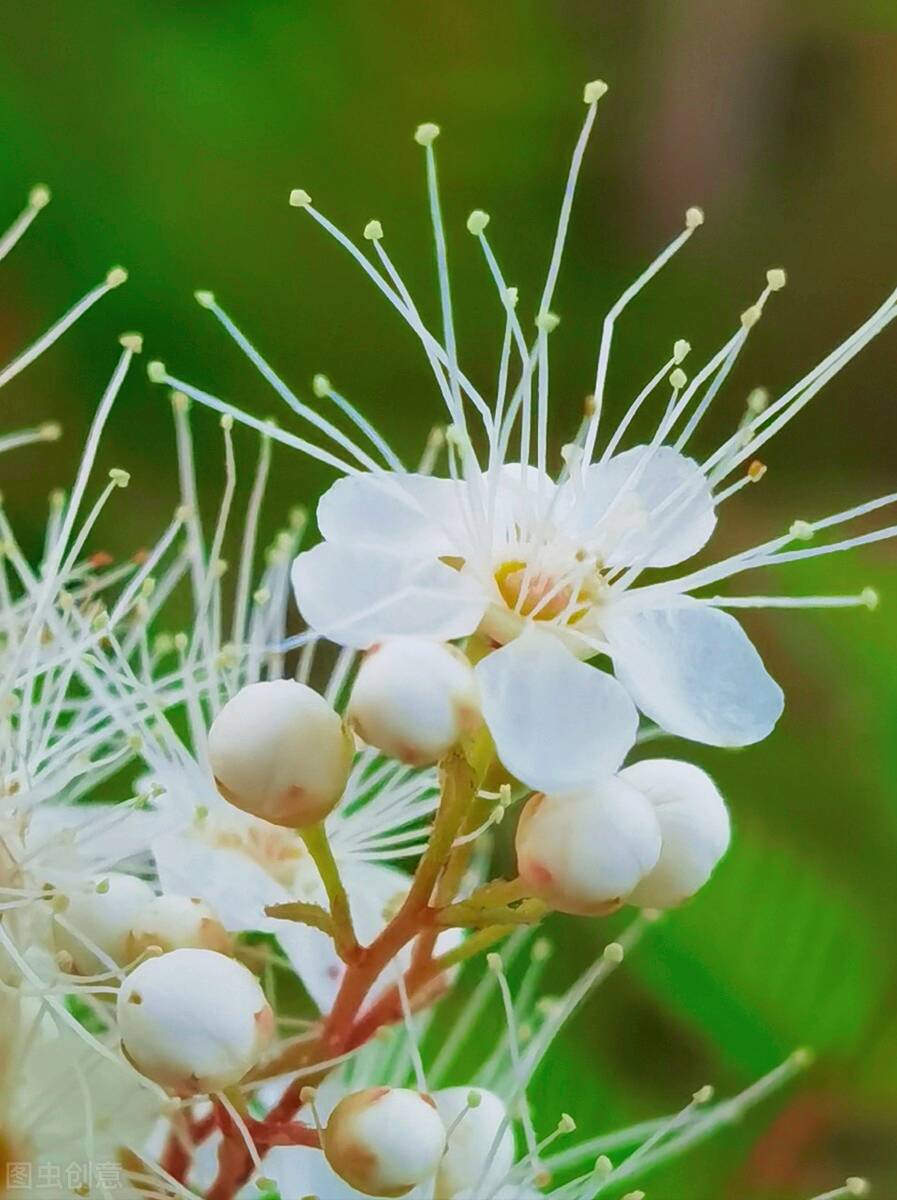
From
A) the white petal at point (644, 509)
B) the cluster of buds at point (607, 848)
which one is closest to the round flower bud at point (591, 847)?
the cluster of buds at point (607, 848)

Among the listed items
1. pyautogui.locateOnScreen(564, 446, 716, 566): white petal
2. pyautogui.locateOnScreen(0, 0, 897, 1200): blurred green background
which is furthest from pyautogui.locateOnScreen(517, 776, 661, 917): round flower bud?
pyautogui.locateOnScreen(0, 0, 897, 1200): blurred green background

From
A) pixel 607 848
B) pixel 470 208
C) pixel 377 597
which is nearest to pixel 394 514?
pixel 377 597

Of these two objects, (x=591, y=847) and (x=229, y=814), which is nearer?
(x=591, y=847)

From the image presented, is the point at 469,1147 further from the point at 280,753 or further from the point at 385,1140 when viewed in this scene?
the point at 280,753

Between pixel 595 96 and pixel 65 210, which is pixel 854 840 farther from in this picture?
pixel 65 210

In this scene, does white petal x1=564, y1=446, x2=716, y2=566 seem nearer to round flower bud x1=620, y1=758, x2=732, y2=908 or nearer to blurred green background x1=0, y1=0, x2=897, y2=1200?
A: round flower bud x1=620, y1=758, x2=732, y2=908

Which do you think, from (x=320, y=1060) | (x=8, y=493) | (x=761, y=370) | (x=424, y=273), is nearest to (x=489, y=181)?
(x=424, y=273)

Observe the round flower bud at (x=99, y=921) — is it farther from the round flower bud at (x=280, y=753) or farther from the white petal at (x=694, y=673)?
the white petal at (x=694, y=673)
